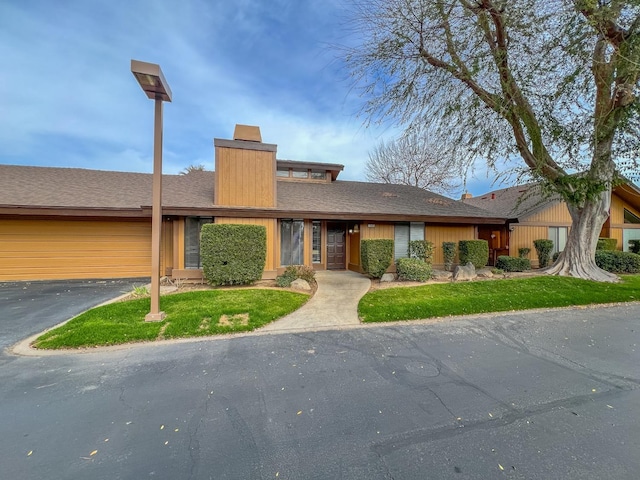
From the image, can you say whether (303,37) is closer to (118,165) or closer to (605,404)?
(605,404)

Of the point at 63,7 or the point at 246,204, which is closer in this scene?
the point at 63,7

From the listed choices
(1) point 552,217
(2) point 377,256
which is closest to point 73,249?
(2) point 377,256

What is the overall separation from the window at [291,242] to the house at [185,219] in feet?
0.13

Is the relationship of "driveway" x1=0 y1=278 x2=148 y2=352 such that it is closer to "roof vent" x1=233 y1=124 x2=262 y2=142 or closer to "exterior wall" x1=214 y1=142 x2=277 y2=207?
"exterior wall" x1=214 y1=142 x2=277 y2=207

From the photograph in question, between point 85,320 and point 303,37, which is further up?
point 303,37

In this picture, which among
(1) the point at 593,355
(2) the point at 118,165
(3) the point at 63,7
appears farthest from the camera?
(2) the point at 118,165

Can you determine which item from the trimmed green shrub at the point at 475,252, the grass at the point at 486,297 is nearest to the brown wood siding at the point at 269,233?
the grass at the point at 486,297

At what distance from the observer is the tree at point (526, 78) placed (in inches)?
271

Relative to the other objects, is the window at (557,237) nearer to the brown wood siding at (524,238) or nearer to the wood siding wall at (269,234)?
the brown wood siding at (524,238)

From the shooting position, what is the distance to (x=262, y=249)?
27.7ft

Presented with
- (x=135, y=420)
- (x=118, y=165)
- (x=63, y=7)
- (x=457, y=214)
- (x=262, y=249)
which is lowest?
(x=135, y=420)

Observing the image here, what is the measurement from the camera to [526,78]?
25.8 feet

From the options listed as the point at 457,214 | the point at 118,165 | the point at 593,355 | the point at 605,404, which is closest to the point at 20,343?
the point at 605,404

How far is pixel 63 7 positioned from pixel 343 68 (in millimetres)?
7924
